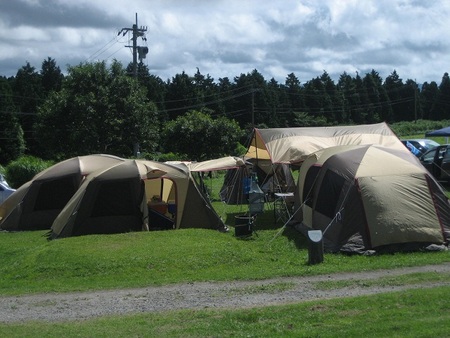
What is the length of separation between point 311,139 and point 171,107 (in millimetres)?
40607

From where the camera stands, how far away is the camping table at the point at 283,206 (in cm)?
1825

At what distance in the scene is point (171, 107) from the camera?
59219 millimetres

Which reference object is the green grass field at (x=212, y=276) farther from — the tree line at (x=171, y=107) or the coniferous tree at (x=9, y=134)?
the coniferous tree at (x=9, y=134)

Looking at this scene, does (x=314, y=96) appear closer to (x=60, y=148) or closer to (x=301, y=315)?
(x=60, y=148)

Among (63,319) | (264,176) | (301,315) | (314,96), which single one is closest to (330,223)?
(301,315)

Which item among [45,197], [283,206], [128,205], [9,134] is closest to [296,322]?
[128,205]

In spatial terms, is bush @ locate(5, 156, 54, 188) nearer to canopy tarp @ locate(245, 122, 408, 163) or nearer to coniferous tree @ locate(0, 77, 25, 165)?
A: canopy tarp @ locate(245, 122, 408, 163)

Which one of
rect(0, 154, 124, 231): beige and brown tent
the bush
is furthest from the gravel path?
the bush

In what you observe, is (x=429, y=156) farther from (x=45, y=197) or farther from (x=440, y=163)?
A: (x=45, y=197)

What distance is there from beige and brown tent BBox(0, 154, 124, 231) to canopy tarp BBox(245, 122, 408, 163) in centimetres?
487

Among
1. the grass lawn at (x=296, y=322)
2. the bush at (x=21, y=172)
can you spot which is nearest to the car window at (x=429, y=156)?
the grass lawn at (x=296, y=322)

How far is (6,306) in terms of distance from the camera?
32.9ft

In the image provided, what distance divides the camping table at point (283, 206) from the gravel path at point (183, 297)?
7.07 m

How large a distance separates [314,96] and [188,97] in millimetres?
15244
